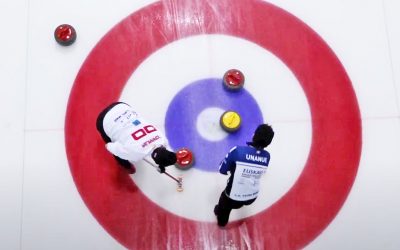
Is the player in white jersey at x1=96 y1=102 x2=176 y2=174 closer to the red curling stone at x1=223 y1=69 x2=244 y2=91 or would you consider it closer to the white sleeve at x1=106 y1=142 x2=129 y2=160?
the white sleeve at x1=106 y1=142 x2=129 y2=160

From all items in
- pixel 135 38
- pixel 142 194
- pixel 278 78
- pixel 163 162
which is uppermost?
pixel 135 38

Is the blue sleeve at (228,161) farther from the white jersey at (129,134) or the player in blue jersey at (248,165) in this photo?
the white jersey at (129,134)

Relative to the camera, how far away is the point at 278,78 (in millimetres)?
2295

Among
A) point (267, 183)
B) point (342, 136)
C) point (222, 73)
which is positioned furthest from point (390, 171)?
point (222, 73)

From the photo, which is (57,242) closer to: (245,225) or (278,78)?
(245,225)

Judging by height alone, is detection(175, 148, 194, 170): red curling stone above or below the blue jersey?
above

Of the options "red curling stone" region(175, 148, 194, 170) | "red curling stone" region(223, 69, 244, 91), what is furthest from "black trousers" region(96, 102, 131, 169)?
"red curling stone" region(223, 69, 244, 91)

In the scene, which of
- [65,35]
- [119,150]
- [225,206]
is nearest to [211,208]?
[225,206]

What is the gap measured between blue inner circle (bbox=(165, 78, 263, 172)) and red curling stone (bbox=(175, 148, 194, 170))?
39 mm

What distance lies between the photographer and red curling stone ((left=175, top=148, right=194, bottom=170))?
214 cm

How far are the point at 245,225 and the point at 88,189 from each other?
0.77 meters

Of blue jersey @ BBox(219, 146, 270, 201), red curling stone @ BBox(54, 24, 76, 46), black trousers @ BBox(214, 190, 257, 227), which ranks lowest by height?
black trousers @ BBox(214, 190, 257, 227)

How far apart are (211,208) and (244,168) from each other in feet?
1.48

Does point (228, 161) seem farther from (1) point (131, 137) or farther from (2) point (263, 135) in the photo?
(1) point (131, 137)
